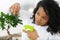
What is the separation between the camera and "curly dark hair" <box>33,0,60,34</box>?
136 cm

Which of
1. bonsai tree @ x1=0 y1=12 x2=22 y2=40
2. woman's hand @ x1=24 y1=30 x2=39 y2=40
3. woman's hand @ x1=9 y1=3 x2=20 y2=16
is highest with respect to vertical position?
woman's hand @ x1=9 y1=3 x2=20 y2=16

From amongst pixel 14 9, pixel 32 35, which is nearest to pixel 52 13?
pixel 32 35

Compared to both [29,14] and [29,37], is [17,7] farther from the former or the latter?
[29,37]

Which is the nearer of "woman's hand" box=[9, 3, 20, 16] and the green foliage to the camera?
A: the green foliage

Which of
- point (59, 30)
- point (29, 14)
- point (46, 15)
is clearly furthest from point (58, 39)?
point (29, 14)

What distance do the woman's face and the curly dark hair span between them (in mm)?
29

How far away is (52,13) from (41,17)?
11 cm

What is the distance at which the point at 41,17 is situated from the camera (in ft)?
4.59

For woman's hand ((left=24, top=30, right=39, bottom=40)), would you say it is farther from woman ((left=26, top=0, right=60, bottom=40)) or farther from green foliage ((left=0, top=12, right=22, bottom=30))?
green foliage ((left=0, top=12, right=22, bottom=30))

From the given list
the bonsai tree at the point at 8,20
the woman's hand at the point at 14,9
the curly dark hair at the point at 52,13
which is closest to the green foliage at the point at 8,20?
the bonsai tree at the point at 8,20

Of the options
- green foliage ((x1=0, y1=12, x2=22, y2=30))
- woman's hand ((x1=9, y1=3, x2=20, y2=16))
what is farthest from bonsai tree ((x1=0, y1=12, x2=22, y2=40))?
woman's hand ((x1=9, y1=3, x2=20, y2=16))

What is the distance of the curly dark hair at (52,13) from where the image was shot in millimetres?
1355

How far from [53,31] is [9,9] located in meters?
0.49

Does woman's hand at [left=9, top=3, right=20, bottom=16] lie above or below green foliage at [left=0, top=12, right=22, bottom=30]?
above
